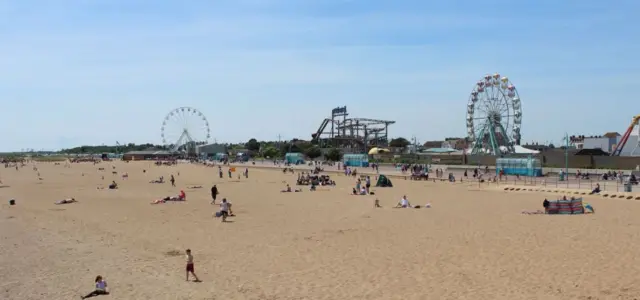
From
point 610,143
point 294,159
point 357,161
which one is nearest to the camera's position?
point 357,161

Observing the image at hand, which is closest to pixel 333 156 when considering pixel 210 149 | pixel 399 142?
pixel 399 142

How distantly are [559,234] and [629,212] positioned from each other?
6552 mm

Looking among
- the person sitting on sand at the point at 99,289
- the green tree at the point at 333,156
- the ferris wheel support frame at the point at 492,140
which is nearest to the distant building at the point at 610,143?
the ferris wheel support frame at the point at 492,140

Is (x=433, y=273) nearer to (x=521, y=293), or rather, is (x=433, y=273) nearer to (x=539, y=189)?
(x=521, y=293)

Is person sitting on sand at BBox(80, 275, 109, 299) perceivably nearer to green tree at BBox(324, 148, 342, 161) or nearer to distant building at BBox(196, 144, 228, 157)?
green tree at BBox(324, 148, 342, 161)

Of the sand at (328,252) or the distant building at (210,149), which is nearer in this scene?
the sand at (328,252)

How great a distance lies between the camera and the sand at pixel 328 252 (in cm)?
1011

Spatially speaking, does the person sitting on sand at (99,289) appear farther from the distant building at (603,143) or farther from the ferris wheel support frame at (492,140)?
the distant building at (603,143)

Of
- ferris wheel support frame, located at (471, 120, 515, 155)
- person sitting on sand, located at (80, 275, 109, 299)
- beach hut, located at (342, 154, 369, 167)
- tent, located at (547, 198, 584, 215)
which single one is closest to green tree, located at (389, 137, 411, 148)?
ferris wheel support frame, located at (471, 120, 515, 155)

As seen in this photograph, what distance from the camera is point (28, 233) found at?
17.2 m

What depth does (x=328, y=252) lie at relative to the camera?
44.2 feet

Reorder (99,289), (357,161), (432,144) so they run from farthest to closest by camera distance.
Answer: (432,144) < (357,161) < (99,289)

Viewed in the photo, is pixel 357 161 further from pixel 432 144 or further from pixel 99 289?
pixel 432 144

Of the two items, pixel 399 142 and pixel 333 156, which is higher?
pixel 399 142
